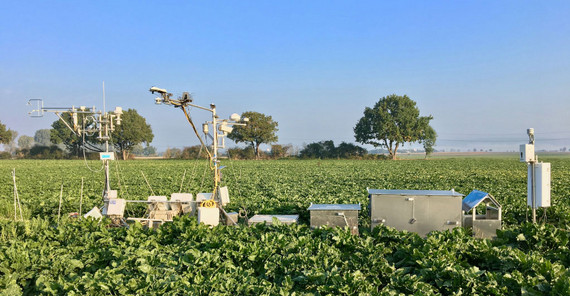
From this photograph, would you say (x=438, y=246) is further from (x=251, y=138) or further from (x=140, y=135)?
(x=140, y=135)

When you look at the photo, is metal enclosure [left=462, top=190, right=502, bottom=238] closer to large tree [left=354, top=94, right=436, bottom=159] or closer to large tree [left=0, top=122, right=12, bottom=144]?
large tree [left=354, top=94, right=436, bottom=159]

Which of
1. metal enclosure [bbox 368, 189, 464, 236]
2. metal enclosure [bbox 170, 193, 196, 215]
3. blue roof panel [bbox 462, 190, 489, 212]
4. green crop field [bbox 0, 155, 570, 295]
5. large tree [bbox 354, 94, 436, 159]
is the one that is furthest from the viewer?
large tree [bbox 354, 94, 436, 159]

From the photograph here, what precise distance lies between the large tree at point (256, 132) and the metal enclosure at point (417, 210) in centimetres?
7501

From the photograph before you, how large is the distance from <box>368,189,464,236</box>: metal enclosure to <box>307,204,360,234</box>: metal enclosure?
0.44 m

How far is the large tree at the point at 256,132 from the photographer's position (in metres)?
84.0

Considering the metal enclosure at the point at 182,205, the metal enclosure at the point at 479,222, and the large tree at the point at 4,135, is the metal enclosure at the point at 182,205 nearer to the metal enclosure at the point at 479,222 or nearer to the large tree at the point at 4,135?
the metal enclosure at the point at 479,222

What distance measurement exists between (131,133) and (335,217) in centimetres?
8658

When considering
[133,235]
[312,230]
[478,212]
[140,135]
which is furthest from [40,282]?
[140,135]

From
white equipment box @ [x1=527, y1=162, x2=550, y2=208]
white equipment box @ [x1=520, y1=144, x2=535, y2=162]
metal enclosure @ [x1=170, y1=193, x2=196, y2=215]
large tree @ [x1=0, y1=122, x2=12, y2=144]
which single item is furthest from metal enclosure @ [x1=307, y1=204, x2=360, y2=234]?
large tree @ [x1=0, y1=122, x2=12, y2=144]

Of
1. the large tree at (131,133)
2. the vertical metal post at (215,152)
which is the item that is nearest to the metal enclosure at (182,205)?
the vertical metal post at (215,152)

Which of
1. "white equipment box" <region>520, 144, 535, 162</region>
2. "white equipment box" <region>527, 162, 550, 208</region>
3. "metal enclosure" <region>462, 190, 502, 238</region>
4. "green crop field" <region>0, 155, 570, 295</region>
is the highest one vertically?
"white equipment box" <region>520, 144, 535, 162</region>

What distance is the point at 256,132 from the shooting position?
84.2m

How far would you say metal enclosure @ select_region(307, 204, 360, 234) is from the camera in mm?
8523

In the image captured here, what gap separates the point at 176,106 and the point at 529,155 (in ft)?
28.1
